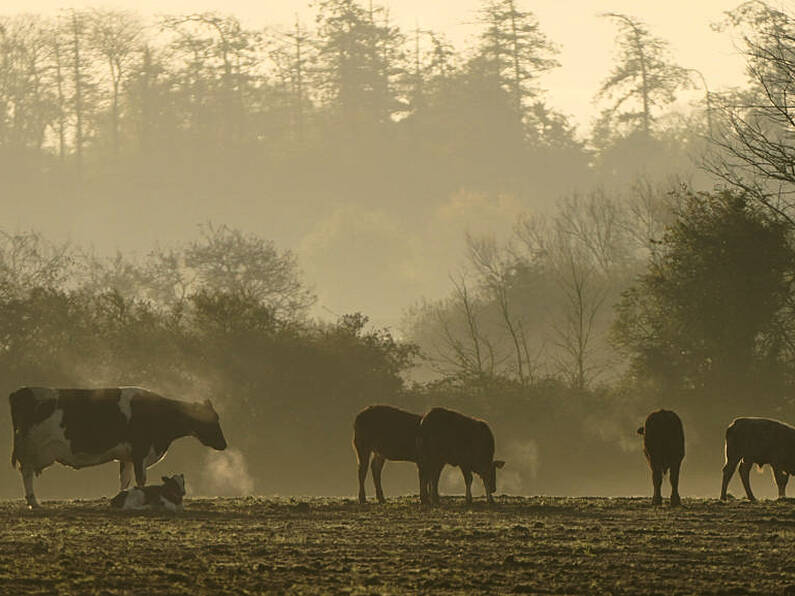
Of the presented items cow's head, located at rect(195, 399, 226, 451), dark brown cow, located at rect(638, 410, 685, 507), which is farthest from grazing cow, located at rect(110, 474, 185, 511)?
dark brown cow, located at rect(638, 410, 685, 507)

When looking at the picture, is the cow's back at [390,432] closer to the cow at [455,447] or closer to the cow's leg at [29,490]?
the cow at [455,447]

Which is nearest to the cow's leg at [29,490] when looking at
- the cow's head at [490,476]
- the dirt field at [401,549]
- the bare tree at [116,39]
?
the dirt field at [401,549]

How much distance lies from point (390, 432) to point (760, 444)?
24.6 ft

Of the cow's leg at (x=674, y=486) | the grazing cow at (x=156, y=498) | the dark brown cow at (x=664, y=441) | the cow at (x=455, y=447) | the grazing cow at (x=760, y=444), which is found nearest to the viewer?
the grazing cow at (x=156, y=498)

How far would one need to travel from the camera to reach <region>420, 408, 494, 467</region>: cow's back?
30.7 m

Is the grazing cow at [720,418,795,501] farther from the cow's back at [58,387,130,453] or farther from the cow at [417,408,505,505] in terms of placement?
the cow's back at [58,387,130,453]

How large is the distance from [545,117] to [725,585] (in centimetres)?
13666

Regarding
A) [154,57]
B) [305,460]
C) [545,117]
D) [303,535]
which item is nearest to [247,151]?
[154,57]

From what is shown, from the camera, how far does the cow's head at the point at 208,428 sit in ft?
107

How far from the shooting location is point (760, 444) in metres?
32.5

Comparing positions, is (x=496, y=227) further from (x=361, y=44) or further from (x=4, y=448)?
(x=4, y=448)

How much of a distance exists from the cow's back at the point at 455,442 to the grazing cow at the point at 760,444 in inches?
207

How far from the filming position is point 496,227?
138 m

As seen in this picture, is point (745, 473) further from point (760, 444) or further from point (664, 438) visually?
Result: point (664, 438)
